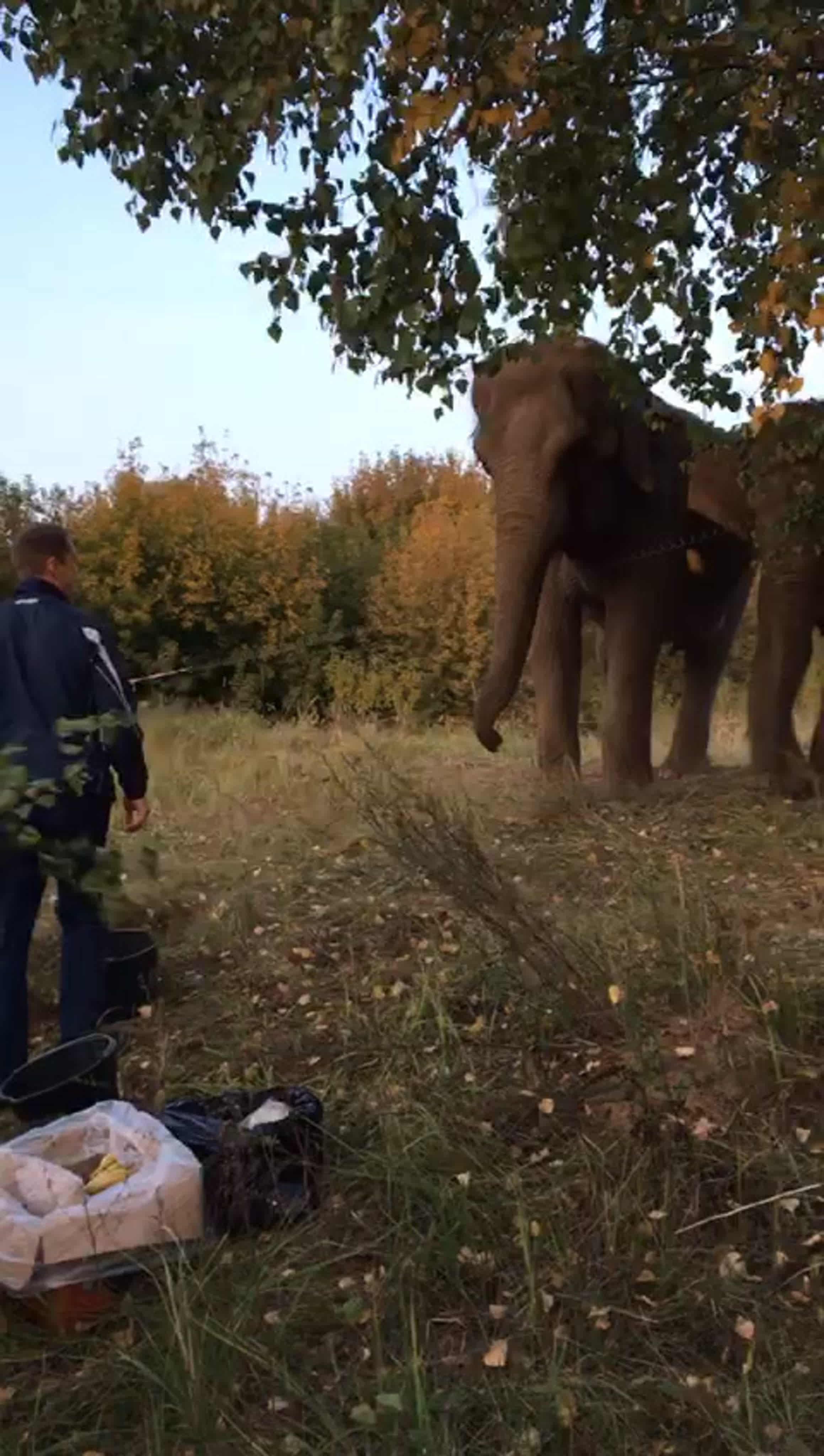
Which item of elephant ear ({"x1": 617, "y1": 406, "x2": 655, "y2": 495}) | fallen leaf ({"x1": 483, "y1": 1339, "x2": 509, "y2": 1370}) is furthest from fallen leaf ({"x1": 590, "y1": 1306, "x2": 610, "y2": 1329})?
elephant ear ({"x1": 617, "y1": 406, "x2": 655, "y2": 495})

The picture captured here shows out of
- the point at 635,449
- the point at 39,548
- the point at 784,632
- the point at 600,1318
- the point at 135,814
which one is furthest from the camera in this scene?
the point at 784,632

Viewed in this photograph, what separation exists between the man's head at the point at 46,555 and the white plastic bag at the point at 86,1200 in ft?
6.22

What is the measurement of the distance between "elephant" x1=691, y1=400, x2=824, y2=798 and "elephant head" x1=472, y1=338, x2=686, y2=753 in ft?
2.64

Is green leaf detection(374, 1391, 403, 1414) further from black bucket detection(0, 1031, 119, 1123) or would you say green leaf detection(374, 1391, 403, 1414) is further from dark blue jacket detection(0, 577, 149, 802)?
dark blue jacket detection(0, 577, 149, 802)

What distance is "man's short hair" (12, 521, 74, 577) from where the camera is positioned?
445 cm

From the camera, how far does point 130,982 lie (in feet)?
16.6

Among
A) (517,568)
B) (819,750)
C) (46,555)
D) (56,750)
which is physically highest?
(517,568)

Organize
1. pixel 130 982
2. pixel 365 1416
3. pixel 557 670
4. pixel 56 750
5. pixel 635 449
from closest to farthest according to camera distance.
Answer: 1. pixel 365 1416
2. pixel 56 750
3. pixel 130 982
4. pixel 635 449
5. pixel 557 670

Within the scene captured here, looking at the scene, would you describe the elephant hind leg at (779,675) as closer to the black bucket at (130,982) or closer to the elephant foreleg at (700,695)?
the elephant foreleg at (700,695)

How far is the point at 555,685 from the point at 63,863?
8.29m

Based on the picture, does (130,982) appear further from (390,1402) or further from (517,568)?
(517,568)

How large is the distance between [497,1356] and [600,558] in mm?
6936

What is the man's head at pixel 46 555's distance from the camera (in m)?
4.45

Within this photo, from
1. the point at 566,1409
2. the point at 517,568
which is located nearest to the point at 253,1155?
the point at 566,1409
